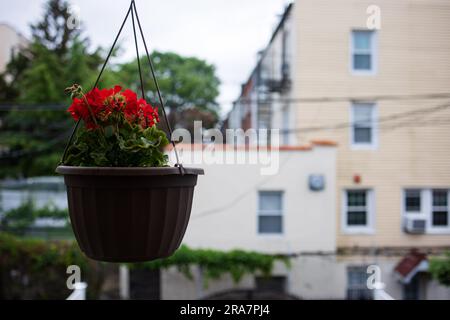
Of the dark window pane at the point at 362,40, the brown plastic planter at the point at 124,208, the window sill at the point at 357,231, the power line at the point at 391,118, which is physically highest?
the dark window pane at the point at 362,40

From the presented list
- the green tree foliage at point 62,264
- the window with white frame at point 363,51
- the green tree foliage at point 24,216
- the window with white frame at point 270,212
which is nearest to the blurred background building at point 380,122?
the window with white frame at point 363,51

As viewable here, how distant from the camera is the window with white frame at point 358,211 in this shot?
573 cm

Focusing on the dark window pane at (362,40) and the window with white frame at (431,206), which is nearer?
the dark window pane at (362,40)

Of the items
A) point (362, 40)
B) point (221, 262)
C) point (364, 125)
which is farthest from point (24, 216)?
point (362, 40)

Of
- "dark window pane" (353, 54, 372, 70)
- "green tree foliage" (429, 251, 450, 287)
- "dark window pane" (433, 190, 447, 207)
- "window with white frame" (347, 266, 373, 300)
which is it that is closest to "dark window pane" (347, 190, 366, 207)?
"window with white frame" (347, 266, 373, 300)

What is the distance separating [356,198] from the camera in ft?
19.0

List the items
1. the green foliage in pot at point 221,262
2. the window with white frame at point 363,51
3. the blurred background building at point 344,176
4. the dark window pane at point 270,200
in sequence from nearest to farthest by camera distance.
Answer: the green foliage in pot at point 221,262, the blurred background building at point 344,176, the dark window pane at point 270,200, the window with white frame at point 363,51

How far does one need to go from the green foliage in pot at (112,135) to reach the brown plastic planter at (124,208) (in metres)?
0.05

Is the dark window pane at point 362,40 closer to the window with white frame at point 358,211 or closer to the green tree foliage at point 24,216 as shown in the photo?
the window with white frame at point 358,211

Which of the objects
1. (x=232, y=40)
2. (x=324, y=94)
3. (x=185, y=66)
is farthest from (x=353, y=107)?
(x=185, y=66)

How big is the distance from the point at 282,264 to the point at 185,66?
7.71 m

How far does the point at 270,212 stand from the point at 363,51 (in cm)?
230

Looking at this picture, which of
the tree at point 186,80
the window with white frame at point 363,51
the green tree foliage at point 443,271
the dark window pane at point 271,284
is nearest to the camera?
the green tree foliage at point 443,271
